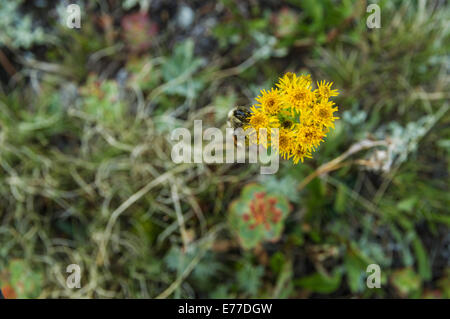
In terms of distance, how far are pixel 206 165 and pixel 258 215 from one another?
30 centimetres

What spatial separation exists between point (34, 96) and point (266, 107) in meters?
1.42

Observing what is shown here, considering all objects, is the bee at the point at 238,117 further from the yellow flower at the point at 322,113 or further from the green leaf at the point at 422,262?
the green leaf at the point at 422,262

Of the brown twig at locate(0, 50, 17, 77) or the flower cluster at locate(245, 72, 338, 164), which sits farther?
the brown twig at locate(0, 50, 17, 77)

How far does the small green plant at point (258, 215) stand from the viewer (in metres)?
1.47

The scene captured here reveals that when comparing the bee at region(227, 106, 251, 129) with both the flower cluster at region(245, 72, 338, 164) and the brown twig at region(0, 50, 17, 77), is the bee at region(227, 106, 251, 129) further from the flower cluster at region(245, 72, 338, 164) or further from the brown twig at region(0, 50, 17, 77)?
the brown twig at region(0, 50, 17, 77)

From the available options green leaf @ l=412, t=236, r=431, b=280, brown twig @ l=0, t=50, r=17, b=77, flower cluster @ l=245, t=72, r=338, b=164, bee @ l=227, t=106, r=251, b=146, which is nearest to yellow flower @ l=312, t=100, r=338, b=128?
flower cluster @ l=245, t=72, r=338, b=164

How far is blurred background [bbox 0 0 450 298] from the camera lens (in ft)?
5.02

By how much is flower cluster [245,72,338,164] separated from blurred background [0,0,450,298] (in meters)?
0.64

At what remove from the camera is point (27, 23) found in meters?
1.84

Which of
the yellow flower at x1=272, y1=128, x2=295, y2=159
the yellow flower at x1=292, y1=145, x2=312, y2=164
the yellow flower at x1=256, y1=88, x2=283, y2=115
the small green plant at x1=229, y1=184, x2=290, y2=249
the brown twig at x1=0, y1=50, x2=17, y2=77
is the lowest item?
the small green plant at x1=229, y1=184, x2=290, y2=249

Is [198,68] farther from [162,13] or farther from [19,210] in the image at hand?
[19,210]

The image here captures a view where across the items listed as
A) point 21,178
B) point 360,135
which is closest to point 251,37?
point 360,135

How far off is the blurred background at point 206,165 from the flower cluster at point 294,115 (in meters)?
0.64

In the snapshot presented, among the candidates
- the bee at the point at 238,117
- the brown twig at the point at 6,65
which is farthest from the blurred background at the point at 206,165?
the bee at the point at 238,117
